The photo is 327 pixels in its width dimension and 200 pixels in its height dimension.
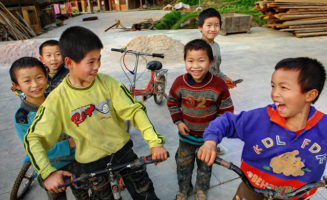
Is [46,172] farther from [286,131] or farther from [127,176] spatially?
[286,131]

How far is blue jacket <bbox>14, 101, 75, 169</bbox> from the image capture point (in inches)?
71.4

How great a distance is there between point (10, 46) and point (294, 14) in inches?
476

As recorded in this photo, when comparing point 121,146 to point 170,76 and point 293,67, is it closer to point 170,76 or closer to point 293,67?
point 293,67

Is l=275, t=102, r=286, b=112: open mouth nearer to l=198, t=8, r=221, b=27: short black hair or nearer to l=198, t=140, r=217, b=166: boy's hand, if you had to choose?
l=198, t=140, r=217, b=166: boy's hand

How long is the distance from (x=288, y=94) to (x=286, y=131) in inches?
9.3

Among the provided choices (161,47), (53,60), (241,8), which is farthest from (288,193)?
(241,8)

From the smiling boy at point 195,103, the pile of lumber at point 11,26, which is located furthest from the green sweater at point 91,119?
the pile of lumber at point 11,26

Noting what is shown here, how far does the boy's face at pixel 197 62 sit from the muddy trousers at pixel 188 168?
0.75m

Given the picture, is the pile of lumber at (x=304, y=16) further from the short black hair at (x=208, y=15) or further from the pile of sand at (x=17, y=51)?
the pile of sand at (x=17, y=51)

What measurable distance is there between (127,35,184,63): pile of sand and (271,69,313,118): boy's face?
20.2 ft

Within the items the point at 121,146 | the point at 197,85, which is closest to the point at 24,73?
the point at 121,146

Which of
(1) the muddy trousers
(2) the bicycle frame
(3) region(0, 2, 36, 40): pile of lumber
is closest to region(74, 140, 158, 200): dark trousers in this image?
(1) the muddy trousers

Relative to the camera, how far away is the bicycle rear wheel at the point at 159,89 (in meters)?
4.27

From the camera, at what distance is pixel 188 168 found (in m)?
2.33
